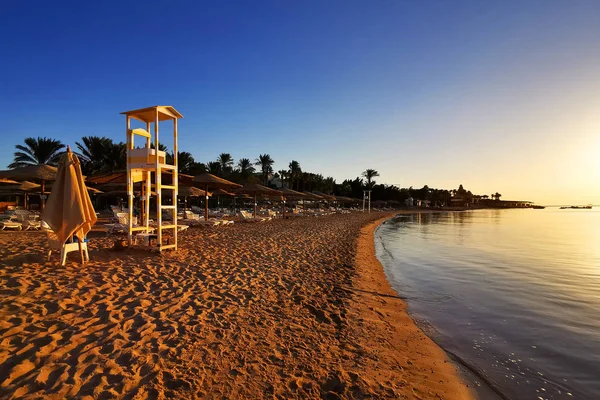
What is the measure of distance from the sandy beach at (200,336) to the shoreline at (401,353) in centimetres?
2

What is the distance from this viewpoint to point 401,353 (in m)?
4.27

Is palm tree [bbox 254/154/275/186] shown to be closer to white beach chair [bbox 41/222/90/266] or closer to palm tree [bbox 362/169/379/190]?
palm tree [bbox 362/169/379/190]

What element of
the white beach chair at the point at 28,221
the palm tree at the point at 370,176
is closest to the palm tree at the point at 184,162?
the white beach chair at the point at 28,221

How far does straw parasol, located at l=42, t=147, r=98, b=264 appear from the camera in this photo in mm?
6188

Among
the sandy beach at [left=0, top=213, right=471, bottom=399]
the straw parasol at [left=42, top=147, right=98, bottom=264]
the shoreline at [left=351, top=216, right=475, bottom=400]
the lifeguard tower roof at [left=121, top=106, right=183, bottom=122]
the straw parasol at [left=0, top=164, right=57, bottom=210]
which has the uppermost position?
the lifeguard tower roof at [left=121, top=106, right=183, bottom=122]

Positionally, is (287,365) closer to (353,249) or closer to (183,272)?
(183,272)

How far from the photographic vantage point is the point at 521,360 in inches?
184

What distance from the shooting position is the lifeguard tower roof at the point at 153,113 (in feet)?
25.3

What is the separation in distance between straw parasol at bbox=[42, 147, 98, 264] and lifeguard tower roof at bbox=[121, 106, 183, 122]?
6.45 ft

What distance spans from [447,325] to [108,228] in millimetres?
10939

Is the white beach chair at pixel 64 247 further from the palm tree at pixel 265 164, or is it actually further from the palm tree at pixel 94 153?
the palm tree at pixel 265 164

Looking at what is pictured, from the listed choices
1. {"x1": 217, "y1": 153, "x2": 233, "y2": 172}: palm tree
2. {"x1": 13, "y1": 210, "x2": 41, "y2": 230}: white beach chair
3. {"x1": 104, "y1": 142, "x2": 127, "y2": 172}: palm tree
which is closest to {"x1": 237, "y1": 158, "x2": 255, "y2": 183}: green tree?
{"x1": 217, "y1": 153, "x2": 233, "y2": 172}: palm tree

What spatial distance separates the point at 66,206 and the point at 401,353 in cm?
635

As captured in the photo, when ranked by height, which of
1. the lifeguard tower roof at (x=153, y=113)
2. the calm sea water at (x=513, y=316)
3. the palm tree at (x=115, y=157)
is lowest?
the calm sea water at (x=513, y=316)
